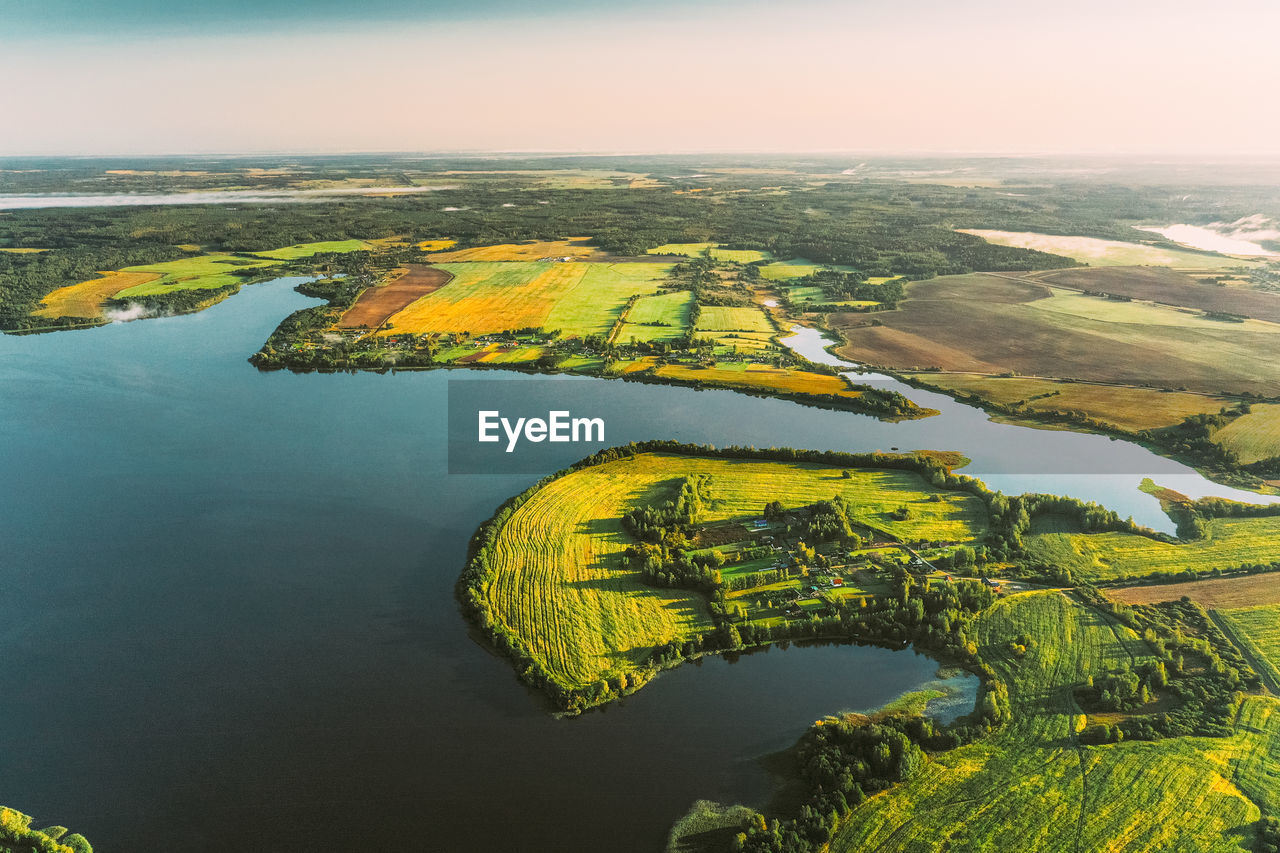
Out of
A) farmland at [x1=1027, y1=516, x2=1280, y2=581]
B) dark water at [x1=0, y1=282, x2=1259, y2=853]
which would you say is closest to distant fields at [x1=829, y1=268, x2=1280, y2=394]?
dark water at [x1=0, y1=282, x2=1259, y2=853]

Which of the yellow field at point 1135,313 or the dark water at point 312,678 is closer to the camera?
the dark water at point 312,678

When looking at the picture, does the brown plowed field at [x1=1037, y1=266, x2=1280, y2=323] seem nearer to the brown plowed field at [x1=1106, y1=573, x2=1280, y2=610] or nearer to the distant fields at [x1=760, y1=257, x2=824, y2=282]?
the distant fields at [x1=760, y1=257, x2=824, y2=282]

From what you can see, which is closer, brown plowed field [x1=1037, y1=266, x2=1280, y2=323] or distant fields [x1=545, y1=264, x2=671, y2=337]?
distant fields [x1=545, y1=264, x2=671, y2=337]

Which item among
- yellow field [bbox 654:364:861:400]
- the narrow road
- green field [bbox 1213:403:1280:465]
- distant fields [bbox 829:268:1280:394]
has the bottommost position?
the narrow road

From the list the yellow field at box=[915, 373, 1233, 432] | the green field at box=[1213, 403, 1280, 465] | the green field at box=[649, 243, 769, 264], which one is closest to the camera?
the green field at box=[1213, 403, 1280, 465]

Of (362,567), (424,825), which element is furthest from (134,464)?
(424,825)

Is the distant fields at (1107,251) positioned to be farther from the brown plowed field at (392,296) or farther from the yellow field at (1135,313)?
the brown plowed field at (392,296)

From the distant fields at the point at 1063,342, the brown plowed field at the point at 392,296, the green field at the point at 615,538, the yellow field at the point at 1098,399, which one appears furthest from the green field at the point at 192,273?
the yellow field at the point at 1098,399
